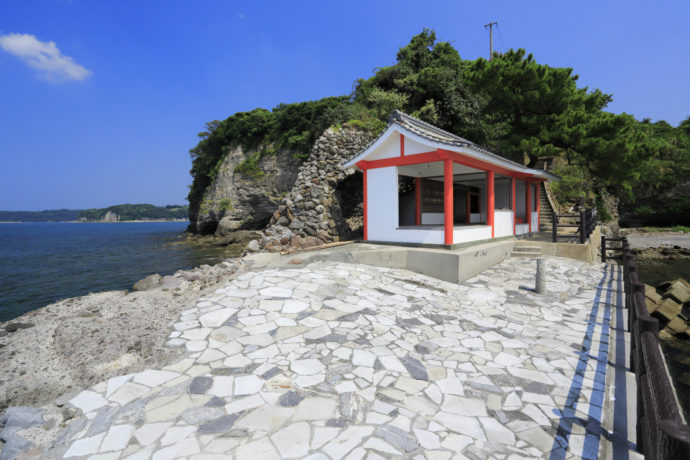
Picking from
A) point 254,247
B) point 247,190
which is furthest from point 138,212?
point 254,247

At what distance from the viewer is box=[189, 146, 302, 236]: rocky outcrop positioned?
1145 inches

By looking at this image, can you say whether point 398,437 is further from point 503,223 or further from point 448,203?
point 503,223

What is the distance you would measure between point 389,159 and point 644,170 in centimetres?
3616

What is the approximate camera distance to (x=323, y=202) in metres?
13.1

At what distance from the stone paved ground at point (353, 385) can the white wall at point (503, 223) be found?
5.57m

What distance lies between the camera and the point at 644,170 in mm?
31172

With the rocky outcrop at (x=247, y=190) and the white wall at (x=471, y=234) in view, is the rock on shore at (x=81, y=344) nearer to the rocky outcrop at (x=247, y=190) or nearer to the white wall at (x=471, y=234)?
the white wall at (x=471, y=234)

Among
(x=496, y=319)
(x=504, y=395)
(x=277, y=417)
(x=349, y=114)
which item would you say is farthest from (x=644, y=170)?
(x=277, y=417)

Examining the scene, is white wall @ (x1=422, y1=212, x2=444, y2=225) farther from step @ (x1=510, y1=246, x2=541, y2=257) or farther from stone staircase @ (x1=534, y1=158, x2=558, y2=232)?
stone staircase @ (x1=534, y1=158, x2=558, y2=232)

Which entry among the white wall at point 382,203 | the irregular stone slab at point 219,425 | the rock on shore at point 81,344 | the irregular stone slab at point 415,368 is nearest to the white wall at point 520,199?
the white wall at point 382,203

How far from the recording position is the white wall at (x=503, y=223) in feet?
38.4

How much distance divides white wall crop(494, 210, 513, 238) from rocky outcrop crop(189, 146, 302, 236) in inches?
770

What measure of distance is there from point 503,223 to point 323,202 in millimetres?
7396

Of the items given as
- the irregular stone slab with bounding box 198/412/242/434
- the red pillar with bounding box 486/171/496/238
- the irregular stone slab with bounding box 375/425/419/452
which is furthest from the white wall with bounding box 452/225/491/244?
the irregular stone slab with bounding box 198/412/242/434
